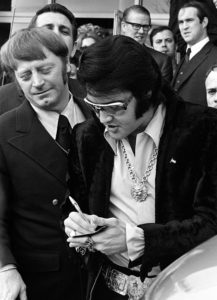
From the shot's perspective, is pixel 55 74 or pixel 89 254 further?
pixel 55 74

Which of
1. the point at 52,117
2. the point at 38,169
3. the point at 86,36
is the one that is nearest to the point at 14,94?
the point at 52,117

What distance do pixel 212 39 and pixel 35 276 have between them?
3.65 metres

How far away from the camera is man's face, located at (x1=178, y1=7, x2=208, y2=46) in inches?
217

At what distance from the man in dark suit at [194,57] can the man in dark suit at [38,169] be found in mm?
2289

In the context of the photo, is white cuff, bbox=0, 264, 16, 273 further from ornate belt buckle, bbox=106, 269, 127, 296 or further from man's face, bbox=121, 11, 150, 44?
man's face, bbox=121, 11, 150, 44

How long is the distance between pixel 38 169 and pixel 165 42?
4.14 m

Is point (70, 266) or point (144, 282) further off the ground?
point (144, 282)

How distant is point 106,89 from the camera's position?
219cm

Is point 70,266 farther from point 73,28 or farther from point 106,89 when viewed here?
point 73,28

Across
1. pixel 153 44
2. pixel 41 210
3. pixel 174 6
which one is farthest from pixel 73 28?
pixel 174 6

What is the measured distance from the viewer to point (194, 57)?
532 cm

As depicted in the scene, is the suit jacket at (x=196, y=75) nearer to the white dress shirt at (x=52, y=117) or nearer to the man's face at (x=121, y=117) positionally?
the white dress shirt at (x=52, y=117)

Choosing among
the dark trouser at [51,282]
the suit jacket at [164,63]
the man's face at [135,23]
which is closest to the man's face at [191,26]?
the suit jacket at [164,63]

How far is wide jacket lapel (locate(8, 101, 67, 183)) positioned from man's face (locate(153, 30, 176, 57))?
13.0ft
